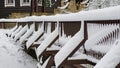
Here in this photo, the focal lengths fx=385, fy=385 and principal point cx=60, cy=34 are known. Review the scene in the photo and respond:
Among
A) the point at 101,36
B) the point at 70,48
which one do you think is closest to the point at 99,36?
the point at 101,36

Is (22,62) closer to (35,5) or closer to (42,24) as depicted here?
(42,24)

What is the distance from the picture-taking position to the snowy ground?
1119 centimetres

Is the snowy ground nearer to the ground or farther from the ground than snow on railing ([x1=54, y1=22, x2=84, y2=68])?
nearer to the ground

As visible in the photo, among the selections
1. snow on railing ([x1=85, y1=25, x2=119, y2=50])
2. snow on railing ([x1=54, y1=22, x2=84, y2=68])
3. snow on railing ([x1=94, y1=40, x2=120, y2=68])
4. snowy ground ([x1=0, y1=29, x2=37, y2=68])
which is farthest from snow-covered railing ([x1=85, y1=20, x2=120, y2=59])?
snowy ground ([x1=0, y1=29, x2=37, y2=68])

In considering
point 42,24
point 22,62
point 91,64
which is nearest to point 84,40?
point 91,64

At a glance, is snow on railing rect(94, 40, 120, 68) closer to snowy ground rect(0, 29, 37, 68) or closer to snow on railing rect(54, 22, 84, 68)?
snow on railing rect(54, 22, 84, 68)

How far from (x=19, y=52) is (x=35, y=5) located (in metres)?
26.0

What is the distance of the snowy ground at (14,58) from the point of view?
36.7 feet

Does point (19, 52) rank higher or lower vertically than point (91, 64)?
lower

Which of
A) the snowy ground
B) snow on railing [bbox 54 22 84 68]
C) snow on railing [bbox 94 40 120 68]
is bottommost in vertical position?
the snowy ground

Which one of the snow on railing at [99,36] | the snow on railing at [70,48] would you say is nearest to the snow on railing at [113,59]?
the snow on railing at [99,36]

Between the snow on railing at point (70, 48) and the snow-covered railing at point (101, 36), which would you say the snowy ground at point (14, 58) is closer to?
the snow-covered railing at point (101, 36)

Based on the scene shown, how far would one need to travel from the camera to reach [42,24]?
34.4 feet

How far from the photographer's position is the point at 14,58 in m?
12.0
